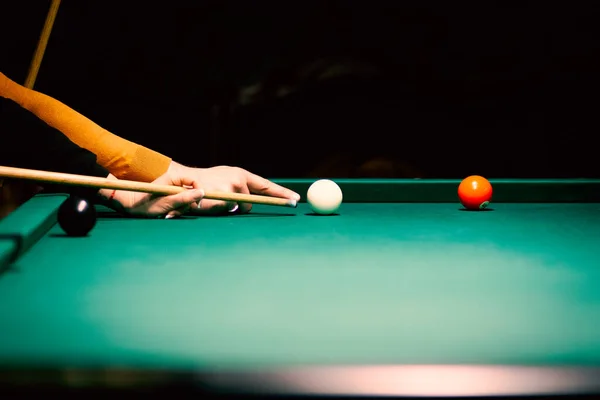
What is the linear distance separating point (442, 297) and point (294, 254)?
688 mm

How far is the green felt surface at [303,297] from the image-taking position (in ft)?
3.72

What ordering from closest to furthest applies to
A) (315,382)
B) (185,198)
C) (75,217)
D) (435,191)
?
(315,382)
(75,217)
(185,198)
(435,191)

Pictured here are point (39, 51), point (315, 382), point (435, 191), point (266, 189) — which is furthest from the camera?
point (39, 51)

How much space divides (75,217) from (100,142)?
0.90m

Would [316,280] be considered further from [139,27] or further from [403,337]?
[139,27]

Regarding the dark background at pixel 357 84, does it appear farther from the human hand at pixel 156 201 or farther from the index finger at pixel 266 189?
the human hand at pixel 156 201

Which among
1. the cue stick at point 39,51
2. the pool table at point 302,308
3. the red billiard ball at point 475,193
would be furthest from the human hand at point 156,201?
the cue stick at point 39,51

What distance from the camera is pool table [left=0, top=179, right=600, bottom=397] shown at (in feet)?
3.36

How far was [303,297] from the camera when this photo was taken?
1568 millimetres

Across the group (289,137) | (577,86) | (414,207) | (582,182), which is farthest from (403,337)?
(577,86)

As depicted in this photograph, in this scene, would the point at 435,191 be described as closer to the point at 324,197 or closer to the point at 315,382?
the point at 324,197

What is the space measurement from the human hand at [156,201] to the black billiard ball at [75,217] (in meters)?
0.58

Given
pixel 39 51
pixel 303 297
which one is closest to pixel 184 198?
pixel 303 297

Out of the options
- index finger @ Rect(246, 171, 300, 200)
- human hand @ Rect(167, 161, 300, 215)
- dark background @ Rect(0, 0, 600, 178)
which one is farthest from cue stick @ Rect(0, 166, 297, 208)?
dark background @ Rect(0, 0, 600, 178)
